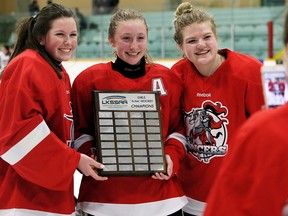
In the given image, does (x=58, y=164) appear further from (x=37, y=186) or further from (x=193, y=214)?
(x=193, y=214)

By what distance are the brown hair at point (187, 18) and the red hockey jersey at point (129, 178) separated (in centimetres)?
15

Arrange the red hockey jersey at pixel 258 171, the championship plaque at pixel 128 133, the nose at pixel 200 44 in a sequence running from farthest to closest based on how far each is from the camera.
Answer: the nose at pixel 200 44, the championship plaque at pixel 128 133, the red hockey jersey at pixel 258 171

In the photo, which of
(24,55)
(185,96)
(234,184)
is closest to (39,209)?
→ (24,55)

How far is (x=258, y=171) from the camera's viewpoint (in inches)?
31.0

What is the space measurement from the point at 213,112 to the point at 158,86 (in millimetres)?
203

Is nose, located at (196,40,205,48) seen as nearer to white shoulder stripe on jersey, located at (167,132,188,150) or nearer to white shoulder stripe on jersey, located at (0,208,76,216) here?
white shoulder stripe on jersey, located at (167,132,188,150)

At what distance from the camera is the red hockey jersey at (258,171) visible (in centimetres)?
78

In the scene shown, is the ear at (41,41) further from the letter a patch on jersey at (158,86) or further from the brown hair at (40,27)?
the letter a patch on jersey at (158,86)

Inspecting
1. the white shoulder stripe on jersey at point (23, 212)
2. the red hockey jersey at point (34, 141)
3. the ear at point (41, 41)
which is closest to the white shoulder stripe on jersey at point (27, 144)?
the red hockey jersey at point (34, 141)

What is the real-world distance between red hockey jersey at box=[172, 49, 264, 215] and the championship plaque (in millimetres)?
180

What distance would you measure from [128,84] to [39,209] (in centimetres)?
48

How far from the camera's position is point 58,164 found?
1.58m

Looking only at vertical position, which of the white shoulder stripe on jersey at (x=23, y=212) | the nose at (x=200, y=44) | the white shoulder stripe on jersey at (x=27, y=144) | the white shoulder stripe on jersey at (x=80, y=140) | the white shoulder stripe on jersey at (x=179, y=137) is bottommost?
the white shoulder stripe on jersey at (x=23, y=212)

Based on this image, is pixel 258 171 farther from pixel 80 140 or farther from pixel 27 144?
pixel 80 140
